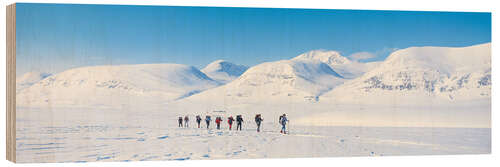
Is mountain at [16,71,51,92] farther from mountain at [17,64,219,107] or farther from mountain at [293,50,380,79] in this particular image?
mountain at [293,50,380,79]

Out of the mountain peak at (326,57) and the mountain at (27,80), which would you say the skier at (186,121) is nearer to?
the mountain peak at (326,57)

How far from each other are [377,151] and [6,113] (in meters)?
10.5

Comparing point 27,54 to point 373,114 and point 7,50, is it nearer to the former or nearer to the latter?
point 7,50

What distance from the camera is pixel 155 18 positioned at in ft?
67.2

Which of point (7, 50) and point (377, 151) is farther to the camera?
point (377, 151)

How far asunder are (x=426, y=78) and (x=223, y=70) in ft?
20.7

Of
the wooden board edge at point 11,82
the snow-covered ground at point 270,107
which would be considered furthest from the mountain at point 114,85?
the wooden board edge at point 11,82

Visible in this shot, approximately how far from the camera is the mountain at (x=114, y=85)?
63.9ft

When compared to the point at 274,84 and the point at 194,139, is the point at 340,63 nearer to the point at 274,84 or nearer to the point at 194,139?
the point at 274,84

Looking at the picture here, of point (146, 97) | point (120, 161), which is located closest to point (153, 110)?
point (146, 97)

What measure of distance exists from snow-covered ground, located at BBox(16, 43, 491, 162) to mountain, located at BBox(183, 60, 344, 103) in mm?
34

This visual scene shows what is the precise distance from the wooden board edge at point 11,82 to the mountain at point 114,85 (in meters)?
0.39

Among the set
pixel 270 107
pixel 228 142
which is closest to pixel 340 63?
pixel 270 107

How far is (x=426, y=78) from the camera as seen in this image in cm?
2220
